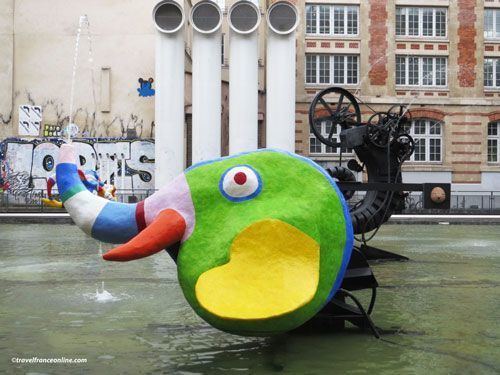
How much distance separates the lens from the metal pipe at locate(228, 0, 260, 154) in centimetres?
3444

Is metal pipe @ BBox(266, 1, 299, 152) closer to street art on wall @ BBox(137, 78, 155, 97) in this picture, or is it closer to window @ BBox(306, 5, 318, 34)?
window @ BBox(306, 5, 318, 34)

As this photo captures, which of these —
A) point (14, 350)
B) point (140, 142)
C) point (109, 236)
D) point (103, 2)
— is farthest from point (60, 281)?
point (103, 2)

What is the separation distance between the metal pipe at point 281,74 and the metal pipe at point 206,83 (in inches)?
96.4

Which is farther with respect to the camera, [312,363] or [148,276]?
[148,276]

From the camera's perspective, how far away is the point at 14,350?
6.75 meters

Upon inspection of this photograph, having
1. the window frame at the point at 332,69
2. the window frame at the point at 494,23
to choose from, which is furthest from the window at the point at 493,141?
the window frame at the point at 332,69

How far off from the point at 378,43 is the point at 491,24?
20.5 ft

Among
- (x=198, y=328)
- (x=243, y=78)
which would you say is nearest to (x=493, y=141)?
(x=243, y=78)

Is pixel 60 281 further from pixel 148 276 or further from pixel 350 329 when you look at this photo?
pixel 350 329

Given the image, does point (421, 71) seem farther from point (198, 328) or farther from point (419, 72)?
point (198, 328)

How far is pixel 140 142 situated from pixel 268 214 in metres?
33.2

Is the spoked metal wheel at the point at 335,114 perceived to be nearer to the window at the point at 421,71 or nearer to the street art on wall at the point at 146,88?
the street art on wall at the point at 146,88

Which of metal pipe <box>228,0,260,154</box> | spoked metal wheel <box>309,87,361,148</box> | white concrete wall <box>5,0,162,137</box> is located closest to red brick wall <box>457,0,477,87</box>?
metal pipe <box>228,0,260,154</box>

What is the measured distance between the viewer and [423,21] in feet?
133
